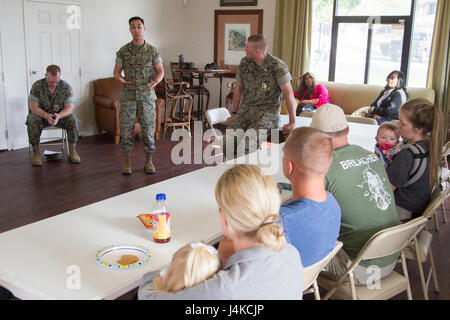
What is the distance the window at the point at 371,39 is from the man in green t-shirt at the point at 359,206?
573 centimetres

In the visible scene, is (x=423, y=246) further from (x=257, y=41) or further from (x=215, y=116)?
(x=215, y=116)

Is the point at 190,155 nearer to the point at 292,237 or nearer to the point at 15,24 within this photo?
the point at 15,24

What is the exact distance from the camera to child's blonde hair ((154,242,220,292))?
136 cm

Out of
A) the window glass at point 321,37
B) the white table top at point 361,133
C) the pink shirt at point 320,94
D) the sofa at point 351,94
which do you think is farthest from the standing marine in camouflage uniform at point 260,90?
the window glass at point 321,37

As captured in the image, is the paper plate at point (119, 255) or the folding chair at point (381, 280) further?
the folding chair at point (381, 280)

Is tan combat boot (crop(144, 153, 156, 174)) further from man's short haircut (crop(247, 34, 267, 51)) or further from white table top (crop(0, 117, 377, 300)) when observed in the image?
white table top (crop(0, 117, 377, 300))

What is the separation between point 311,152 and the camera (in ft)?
6.56

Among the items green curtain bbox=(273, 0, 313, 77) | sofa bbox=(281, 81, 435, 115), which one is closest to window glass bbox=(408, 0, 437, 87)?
sofa bbox=(281, 81, 435, 115)

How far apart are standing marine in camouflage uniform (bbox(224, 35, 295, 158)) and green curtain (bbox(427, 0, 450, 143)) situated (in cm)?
378

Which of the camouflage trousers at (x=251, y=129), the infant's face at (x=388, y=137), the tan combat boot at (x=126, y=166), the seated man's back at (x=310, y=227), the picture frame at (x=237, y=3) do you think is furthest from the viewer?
the picture frame at (x=237, y=3)

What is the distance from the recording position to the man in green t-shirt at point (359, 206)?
2.30 m

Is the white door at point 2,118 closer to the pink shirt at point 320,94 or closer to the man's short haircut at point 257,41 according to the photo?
the man's short haircut at point 257,41

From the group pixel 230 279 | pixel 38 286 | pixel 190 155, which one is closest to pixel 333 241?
pixel 230 279

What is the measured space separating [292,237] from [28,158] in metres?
5.25
